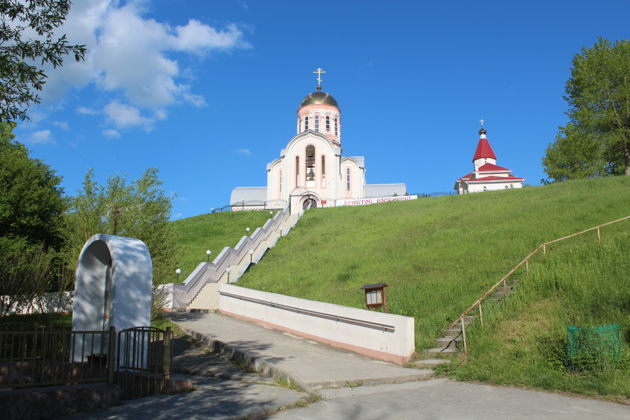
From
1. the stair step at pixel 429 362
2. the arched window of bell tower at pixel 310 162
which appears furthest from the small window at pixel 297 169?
the stair step at pixel 429 362

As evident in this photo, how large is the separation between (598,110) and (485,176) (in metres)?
30.2

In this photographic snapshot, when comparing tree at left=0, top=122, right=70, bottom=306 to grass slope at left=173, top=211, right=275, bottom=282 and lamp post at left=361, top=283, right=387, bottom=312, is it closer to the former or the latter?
grass slope at left=173, top=211, right=275, bottom=282

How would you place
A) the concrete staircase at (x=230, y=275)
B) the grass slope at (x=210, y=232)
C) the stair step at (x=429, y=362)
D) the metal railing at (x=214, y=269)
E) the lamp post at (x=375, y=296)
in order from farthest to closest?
the grass slope at (x=210, y=232) < the concrete staircase at (x=230, y=275) < the metal railing at (x=214, y=269) < the lamp post at (x=375, y=296) < the stair step at (x=429, y=362)

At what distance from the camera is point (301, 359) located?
450 inches

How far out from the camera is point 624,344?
359 inches

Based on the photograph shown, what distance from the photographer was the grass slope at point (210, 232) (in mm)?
33000

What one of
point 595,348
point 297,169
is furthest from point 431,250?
point 297,169

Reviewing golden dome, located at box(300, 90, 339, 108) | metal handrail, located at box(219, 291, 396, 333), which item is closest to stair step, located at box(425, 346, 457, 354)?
metal handrail, located at box(219, 291, 396, 333)

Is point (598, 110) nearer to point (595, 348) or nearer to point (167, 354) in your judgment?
point (595, 348)

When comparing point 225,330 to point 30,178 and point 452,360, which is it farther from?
point 30,178

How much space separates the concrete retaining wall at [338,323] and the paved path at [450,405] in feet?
6.96

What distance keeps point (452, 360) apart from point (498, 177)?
6261 centimetres

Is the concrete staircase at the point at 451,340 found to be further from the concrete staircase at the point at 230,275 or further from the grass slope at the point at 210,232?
the grass slope at the point at 210,232

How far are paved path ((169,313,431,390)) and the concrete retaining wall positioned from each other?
288 mm
